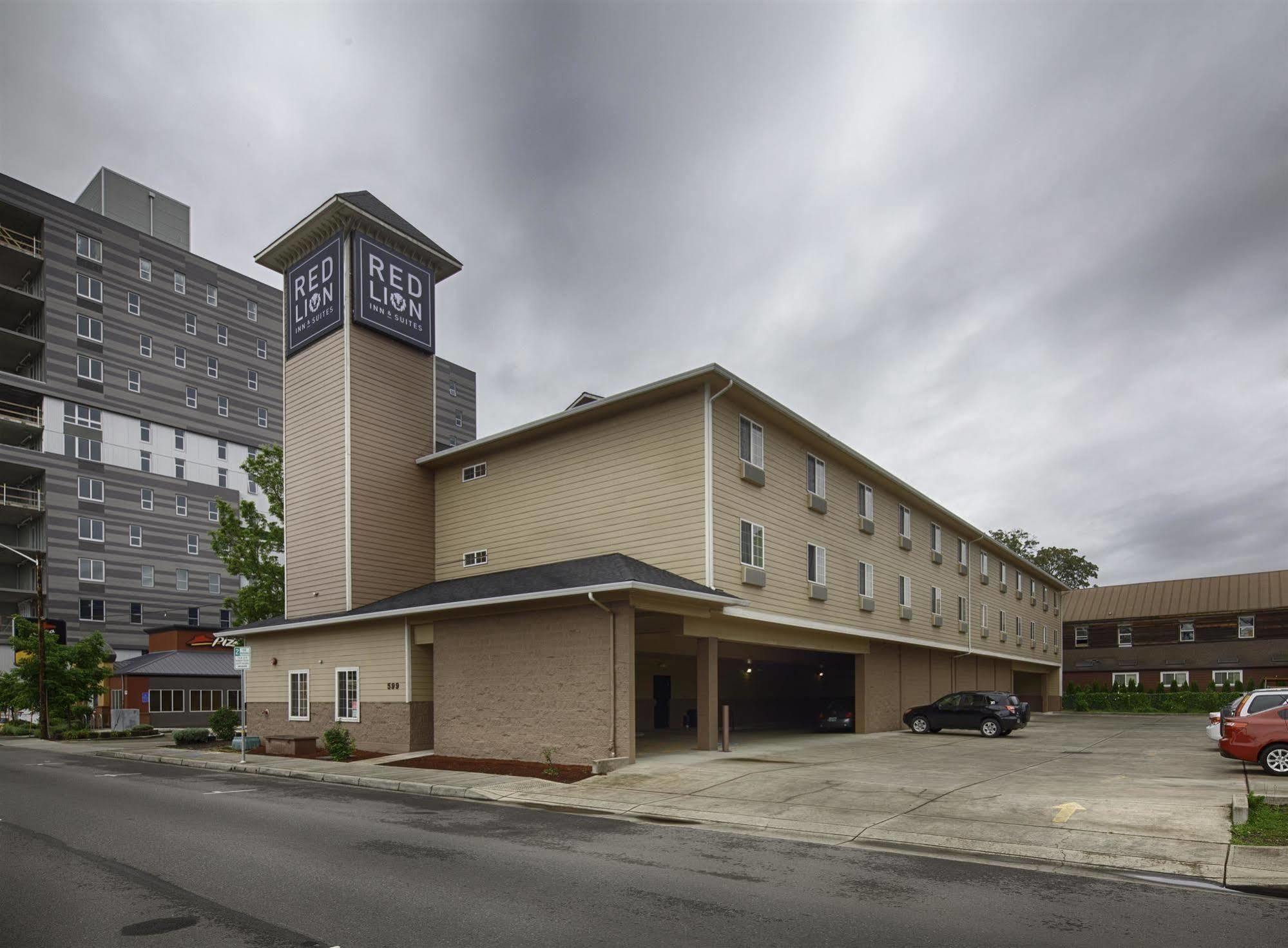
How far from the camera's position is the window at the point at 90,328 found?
190ft

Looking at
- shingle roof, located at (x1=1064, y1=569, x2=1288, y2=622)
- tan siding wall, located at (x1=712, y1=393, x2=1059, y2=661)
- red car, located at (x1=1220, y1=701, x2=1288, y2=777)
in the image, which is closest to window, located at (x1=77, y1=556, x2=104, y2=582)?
tan siding wall, located at (x1=712, y1=393, x2=1059, y2=661)

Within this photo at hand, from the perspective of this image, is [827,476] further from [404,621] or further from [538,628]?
[404,621]

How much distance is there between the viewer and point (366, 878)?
9031 millimetres

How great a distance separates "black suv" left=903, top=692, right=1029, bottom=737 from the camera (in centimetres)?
3073

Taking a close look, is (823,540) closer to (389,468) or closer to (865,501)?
(865,501)

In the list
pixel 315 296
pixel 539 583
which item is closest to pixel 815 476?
pixel 539 583

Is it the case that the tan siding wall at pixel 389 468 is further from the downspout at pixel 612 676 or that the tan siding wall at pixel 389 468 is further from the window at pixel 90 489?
the window at pixel 90 489

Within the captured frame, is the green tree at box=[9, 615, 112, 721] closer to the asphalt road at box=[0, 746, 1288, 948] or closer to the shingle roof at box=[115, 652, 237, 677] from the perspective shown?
the shingle roof at box=[115, 652, 237, 677]

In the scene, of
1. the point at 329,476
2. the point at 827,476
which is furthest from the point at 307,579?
the point at 827,476

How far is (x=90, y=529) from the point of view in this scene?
57.2 meters

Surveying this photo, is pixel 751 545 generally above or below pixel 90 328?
A: below

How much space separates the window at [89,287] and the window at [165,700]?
28277 millimetres

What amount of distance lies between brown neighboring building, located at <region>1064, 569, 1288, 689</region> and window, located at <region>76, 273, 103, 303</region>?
7753 cm

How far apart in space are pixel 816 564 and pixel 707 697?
747cm
